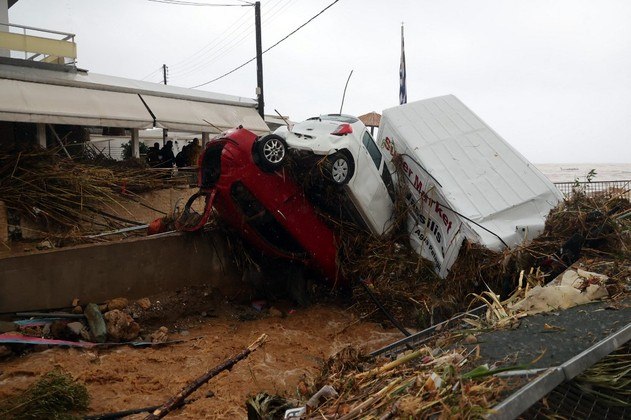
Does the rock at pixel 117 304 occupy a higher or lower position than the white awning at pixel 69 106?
lower

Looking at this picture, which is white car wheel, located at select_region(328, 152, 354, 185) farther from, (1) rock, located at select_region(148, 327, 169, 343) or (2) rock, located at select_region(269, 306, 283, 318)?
(1) rock, located at select_region(148, 327, 169, 343)

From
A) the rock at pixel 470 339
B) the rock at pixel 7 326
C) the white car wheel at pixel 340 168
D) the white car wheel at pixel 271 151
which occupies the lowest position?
the rock at pixel 7 326

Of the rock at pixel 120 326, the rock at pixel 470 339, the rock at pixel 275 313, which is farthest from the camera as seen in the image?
the rock at pixel 275 313

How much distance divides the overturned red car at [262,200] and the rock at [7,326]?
2545mm

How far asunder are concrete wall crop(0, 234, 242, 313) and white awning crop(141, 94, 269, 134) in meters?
7.20

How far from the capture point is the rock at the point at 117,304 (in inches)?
250

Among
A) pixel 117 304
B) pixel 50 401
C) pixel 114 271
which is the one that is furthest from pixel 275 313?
pixel 50 401

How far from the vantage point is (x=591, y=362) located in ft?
6.81

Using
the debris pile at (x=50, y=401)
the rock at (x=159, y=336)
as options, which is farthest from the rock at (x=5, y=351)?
the rock at (x=159, y=336)

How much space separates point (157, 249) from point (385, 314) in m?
3.46

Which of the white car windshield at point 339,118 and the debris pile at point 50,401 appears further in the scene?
the white car windshield at point 339,118

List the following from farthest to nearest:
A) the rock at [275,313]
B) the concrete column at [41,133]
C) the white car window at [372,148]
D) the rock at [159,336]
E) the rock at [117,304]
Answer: the concrete column at [41,133] < the white car window at [372,148] < the rock at [275,313] < the rock at [117,304] < the rock at [159,336]

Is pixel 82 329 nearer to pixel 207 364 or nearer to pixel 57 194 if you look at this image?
pixel 207 364

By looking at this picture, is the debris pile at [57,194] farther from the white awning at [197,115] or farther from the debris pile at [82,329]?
the white awning at [197,115]
